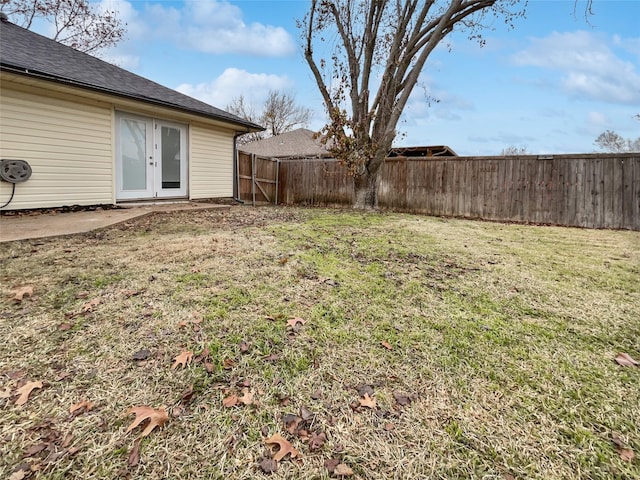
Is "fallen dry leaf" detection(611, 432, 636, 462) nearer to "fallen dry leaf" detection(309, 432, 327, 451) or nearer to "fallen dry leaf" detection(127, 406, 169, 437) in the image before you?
"fallen dry leaf" detection(309, 432, 327, 451)

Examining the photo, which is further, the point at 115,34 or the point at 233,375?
the point at 115,34

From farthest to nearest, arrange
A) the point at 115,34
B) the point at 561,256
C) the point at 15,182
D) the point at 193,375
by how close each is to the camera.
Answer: the point at 115,34, the point at 15,182, the point at 561,256, the point at 193,375

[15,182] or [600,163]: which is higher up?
[600,163]

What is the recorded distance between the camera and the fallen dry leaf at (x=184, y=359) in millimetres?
1760

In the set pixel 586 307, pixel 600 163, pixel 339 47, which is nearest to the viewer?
pixel 586 307

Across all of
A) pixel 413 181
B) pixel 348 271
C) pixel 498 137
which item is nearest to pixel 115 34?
pixel 413 181

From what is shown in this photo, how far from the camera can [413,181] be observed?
948 centimetres

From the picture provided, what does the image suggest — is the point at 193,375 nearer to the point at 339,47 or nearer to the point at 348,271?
the point at 348,271

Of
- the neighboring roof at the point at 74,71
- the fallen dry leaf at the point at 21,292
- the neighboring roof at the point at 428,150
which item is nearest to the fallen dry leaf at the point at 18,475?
the fallen dry leaf at the point at 21,292

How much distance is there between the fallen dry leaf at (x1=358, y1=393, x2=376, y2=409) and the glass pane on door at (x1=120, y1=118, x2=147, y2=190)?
25.4ft

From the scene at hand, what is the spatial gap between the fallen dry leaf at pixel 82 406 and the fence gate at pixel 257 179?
375 inches

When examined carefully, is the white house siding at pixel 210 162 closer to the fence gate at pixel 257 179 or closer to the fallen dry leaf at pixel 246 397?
the fence gate at pixel 257 179

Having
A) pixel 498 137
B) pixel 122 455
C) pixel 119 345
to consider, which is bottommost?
pixel 122 455

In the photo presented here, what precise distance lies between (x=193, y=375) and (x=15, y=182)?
6.33 m
